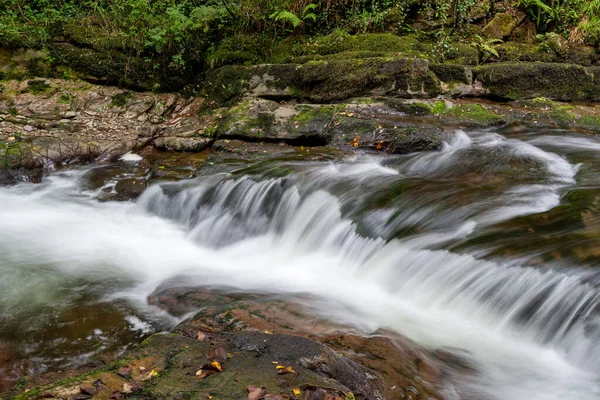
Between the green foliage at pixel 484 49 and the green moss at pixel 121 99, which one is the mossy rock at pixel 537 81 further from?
the green moss at pixel 121 99

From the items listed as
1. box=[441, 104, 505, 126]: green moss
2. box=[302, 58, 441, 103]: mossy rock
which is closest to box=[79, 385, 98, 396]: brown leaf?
box=[441, 104, 505, 126]: green moss

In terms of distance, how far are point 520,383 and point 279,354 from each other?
1.80 metres

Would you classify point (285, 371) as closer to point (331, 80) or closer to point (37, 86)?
point (331, 80)

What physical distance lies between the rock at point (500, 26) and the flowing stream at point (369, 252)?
4.56 metres

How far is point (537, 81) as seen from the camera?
379 inches

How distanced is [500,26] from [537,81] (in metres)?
2.63

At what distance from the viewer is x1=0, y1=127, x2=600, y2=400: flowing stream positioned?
3.70 meters

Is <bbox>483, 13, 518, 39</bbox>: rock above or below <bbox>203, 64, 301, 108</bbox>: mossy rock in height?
above

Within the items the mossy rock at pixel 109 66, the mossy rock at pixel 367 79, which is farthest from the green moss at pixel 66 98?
the mossy rock at pixel 367 79

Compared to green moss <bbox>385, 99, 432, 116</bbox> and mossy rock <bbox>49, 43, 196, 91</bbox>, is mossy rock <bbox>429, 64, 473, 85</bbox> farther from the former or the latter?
mossy rock <bbox>49, 43, 196, 91</bbox>

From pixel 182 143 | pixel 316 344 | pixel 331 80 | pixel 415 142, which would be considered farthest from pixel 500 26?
pixel 316 344

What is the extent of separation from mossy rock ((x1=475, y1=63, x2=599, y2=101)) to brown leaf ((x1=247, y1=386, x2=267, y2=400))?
8.83 m

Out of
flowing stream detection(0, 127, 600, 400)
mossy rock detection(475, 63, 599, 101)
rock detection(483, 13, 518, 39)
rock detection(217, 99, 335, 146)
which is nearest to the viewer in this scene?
flowing stream detection(0, 127, 600, 400)

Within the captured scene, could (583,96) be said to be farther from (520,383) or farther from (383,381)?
(383,381)
